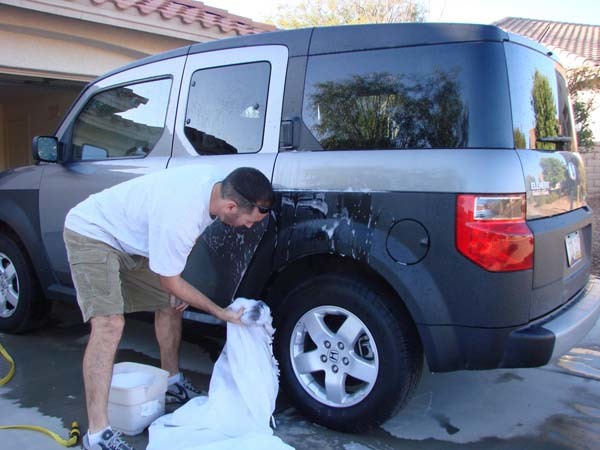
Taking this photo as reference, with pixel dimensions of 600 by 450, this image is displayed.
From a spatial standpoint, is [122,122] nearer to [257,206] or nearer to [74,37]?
[257,206]

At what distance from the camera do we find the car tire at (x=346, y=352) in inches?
108

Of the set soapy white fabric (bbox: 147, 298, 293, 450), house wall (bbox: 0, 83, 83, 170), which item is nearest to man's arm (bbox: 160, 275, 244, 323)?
soapy white fabric (bbox: 147, 298, 293, 450)

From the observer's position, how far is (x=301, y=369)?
309 cm

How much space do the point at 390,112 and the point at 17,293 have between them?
3.34 metres

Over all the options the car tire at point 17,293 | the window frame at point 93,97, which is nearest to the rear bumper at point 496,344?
the window frame at point 93,97

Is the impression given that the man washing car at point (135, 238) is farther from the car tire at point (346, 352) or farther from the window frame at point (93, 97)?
the window frame at point (93, 97)

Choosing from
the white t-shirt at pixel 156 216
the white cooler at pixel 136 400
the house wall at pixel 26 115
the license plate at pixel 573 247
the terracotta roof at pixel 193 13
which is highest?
the terracotta roof at pixel 193 13

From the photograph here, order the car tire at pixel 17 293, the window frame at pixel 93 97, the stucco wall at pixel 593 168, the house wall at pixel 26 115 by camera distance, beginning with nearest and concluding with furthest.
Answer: the window frame at pixel 93 97 → the car tire at pixel 17 293 → the house wall at pixel 26 115 → the stucco wall at pixel 593 168

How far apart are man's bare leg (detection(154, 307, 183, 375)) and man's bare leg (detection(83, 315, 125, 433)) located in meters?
0.53

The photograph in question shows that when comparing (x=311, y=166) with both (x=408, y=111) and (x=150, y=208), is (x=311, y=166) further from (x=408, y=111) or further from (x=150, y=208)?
(x=150, y=208)

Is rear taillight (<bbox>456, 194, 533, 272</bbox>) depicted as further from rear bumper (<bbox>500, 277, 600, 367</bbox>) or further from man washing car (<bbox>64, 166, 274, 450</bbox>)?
man washing car (<bbox>64, 166, 274, 450</bbox>)

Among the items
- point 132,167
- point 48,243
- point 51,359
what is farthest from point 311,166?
point 51,359

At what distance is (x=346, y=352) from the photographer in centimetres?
291

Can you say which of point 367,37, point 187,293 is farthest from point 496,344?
point 367,37
